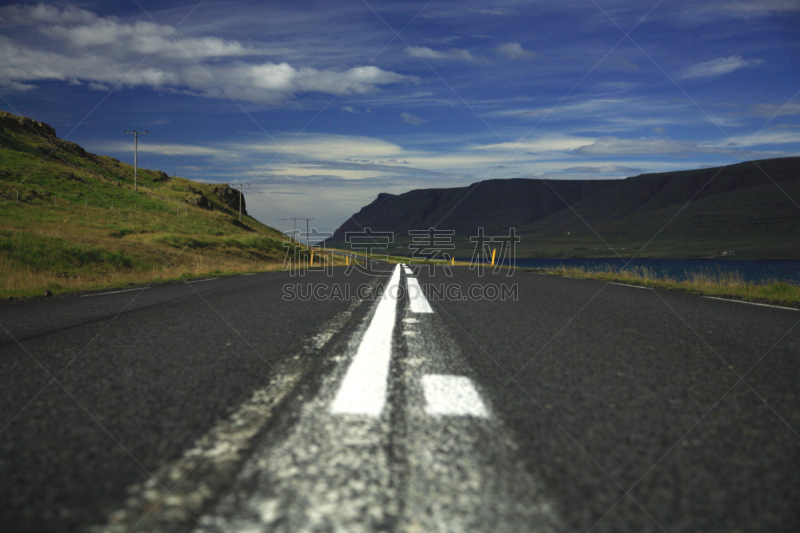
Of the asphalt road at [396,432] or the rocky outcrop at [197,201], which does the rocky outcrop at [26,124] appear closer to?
the rocky outcrop at [197,201]

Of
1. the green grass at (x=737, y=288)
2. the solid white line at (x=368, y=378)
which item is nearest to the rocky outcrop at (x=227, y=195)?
the green grass at (x=737, y=288)

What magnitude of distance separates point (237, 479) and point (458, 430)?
103cm

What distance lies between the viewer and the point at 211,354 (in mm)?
3779

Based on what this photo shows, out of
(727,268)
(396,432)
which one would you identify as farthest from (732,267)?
(396,432)

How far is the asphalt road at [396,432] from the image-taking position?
1.50 metres

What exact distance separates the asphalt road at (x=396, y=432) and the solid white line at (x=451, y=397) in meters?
0.02

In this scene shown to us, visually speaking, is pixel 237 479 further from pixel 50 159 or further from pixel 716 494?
pixel 50 159

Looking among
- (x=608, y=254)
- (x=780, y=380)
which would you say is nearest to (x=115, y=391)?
(x=780, y=380)

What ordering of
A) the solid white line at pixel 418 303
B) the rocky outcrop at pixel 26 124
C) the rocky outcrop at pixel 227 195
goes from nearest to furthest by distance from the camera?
the solid white line at pixel 418 303 → the rocky outcrop at pixel 26 124 → the rocky outcrop at pixel 227 195

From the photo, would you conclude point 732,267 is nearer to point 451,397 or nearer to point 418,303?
point 418,303

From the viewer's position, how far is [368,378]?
3.08 metres

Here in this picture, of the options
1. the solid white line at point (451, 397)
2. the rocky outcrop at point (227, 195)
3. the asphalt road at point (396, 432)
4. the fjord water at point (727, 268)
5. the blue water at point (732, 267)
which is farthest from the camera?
the rocky outcrop at point (227, 195)

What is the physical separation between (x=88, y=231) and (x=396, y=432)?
41303 millimetres

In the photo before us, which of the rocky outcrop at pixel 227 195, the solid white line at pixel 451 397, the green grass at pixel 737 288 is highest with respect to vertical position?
the rocky outcrop at pixel 227 195
